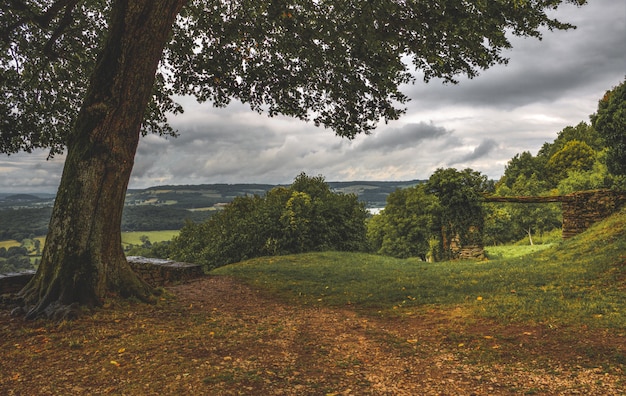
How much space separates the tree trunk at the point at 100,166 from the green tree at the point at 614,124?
2782cm

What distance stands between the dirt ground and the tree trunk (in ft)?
2.16

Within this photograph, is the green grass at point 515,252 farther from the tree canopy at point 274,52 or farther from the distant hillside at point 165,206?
the distant hillside at point 165,206

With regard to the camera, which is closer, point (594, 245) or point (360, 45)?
point (360, 45)

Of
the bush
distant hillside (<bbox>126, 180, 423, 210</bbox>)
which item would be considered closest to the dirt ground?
the bush

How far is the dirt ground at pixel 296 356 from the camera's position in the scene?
12.8 feet

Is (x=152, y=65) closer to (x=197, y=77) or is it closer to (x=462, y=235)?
(x=197, y=77)

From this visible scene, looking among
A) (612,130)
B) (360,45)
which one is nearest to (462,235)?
(612,130)

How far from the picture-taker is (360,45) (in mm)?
10297

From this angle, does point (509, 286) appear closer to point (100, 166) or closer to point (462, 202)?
point (100, 166)

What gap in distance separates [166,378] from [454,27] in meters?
9.45

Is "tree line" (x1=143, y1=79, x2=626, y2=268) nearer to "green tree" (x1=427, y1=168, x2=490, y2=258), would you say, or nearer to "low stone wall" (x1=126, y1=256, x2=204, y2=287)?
"green tree" (x1=427, y1=168, x2=490, y2=258)

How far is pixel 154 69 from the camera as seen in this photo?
7164 millimetres

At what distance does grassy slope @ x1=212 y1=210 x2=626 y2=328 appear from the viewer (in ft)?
21.9

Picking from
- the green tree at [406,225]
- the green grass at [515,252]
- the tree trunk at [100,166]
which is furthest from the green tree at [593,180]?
the tree trunk at [100,166]
